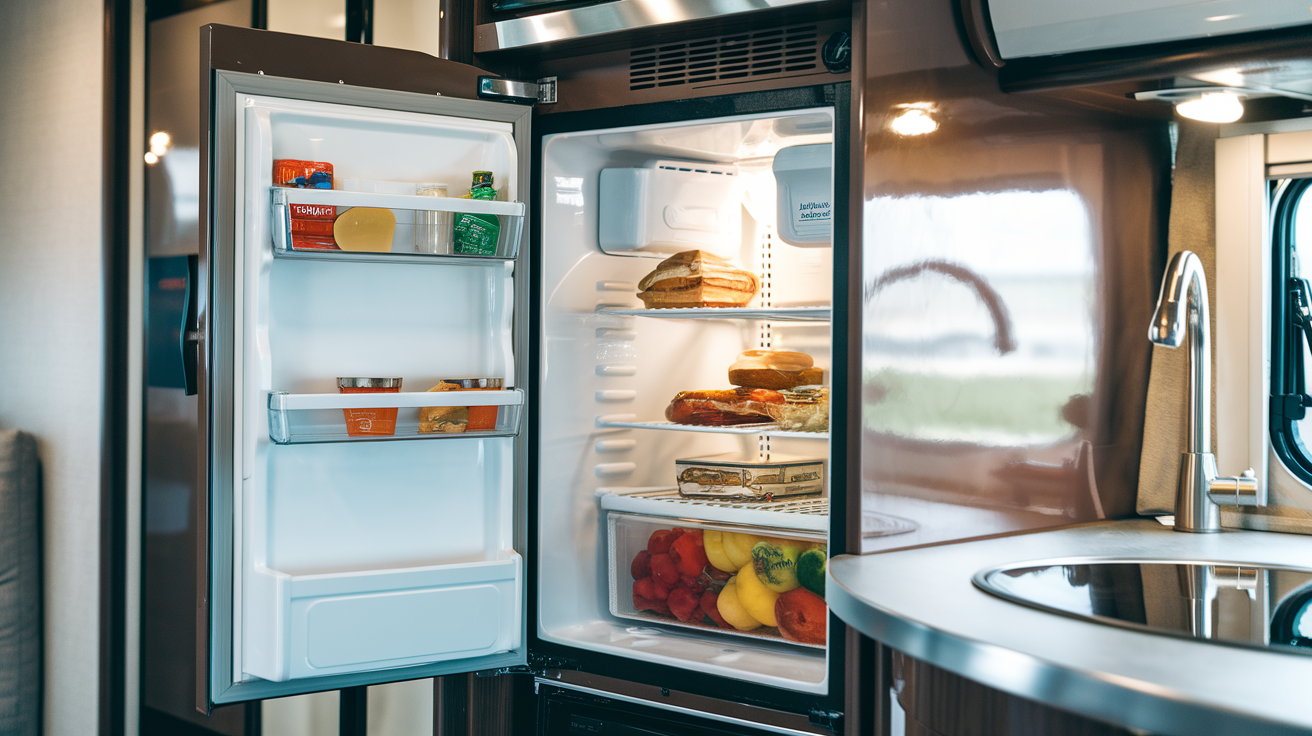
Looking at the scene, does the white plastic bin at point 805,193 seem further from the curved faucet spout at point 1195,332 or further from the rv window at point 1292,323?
the rv window at point 1292,323

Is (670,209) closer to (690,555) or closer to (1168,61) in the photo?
(690,555)

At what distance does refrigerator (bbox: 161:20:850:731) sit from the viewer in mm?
1604

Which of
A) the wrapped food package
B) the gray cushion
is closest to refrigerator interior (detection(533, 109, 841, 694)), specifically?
the wrapped food package

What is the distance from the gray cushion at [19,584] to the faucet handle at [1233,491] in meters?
3.08

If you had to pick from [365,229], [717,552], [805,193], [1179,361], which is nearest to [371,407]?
[365,229]

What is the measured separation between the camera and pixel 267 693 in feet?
5.46

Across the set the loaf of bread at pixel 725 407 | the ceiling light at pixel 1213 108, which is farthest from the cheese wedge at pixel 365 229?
the ceiling light at pixel 1213 108

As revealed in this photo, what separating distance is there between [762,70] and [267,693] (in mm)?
1324

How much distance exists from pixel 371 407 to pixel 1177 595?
1.22 metres

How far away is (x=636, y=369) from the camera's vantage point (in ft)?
7.23

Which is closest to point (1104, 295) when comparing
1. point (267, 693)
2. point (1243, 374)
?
point (1243, 374)

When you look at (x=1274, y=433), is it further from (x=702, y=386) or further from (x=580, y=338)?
(x=580, y=338)

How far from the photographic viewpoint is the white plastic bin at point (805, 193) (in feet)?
6.79

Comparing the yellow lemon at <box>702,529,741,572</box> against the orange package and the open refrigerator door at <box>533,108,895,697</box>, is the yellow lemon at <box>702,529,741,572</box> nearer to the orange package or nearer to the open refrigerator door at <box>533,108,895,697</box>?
the open refrigerator door at <box>533,108,895,697</box>
